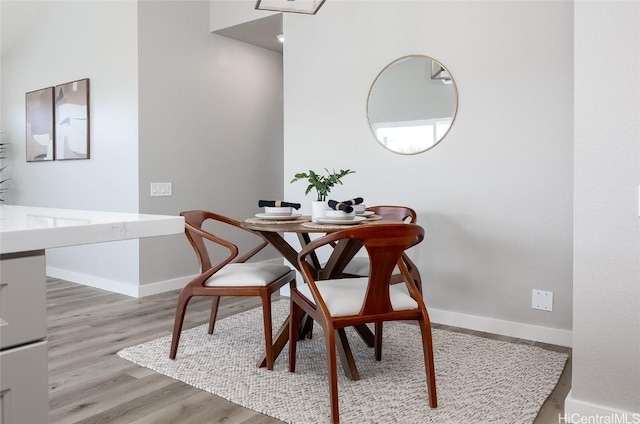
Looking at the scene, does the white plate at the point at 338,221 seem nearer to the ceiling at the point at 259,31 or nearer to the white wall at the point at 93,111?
the white wall at the point at 93,111

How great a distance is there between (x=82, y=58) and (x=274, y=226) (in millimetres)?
3262

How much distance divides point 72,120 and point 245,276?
3.07 meters

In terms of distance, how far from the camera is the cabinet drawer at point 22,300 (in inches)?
30.5

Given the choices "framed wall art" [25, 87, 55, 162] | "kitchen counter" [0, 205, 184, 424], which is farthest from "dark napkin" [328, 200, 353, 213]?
"framed wall art" [25, 87, 55, 162]

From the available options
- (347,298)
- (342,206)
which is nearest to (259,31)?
(342,206)

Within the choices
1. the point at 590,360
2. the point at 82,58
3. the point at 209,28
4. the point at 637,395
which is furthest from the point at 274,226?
the point at 82,58

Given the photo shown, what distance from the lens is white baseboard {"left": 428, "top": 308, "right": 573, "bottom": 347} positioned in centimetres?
285

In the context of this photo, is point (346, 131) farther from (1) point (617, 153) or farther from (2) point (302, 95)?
(1) point (617, 153)

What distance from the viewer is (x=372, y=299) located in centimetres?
195

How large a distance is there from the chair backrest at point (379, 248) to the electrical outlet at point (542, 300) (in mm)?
1315

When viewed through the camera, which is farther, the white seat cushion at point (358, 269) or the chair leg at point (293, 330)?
the white seat cushion at point (358, 269)

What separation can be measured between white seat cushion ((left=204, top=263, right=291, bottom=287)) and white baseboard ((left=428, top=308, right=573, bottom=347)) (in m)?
1.27

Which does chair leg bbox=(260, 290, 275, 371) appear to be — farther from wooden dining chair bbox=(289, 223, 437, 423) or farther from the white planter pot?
the white planter pot

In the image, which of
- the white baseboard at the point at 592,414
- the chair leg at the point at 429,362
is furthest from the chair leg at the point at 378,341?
the white baseboard at the point at 592,414
